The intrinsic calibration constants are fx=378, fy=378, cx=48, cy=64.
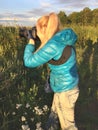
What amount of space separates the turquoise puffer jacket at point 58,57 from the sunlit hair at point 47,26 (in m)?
0.09

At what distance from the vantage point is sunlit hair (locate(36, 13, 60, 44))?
464 cm

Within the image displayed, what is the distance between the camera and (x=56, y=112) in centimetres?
536

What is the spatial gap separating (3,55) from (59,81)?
295 cm

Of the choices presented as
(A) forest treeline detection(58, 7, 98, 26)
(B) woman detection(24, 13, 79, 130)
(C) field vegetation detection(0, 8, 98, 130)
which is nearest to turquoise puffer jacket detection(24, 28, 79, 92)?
(B) woman detection(24, 13, 79, 130)

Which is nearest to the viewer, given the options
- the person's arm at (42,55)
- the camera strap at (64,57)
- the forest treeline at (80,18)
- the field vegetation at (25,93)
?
the person's arm at (42,55)

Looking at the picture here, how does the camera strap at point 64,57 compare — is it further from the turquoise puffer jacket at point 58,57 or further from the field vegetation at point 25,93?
the field vegetation at point 25,93

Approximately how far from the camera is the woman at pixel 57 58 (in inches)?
181

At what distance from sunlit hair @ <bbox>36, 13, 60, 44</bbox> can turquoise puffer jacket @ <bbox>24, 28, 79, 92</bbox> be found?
0.09m

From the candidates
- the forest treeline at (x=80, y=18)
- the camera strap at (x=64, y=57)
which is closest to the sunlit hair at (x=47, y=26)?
the camera strap at (x=64, y=57)

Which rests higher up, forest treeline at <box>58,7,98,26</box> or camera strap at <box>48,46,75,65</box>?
camera strap at <box>48,46,75,65</box>

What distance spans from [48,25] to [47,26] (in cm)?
2

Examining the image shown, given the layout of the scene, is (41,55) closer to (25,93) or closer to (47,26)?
(47,26)

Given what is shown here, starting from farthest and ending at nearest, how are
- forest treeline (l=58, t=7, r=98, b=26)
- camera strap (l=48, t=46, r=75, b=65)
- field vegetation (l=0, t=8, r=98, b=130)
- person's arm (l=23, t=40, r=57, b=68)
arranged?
forest treeline (l=58, t=7, r=98, b=26), field vegetation (l=0, t=8, r=98, b=130), camera strap (l=48, t=46, r=75, b=65), person's arm (l=23, t=40, r=57, b=68)

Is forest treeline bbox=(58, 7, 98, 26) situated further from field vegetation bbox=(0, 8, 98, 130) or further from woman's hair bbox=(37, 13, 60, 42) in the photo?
woman's hair bbox=(37, 13, 60, 42)
